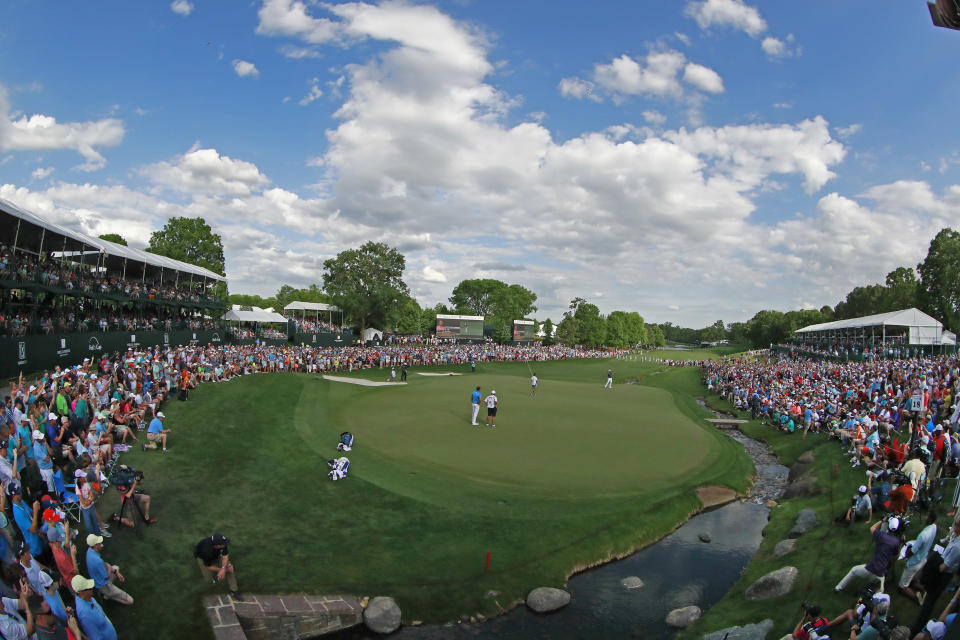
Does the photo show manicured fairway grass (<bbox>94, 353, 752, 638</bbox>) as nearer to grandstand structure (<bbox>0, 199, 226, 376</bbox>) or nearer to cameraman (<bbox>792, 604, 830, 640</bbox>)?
cameraman (<bbox>792, 604, 830, 640</bbox>)

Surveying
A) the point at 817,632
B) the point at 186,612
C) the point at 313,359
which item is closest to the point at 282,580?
the point at 186,612

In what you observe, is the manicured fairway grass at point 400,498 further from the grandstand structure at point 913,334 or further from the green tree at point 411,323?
the green tree at point 411,323

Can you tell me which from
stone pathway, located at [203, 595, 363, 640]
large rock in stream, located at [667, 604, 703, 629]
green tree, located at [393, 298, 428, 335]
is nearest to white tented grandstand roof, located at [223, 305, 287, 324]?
green tree, located at [393, 298, 428, 335]

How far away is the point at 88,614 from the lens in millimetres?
7922

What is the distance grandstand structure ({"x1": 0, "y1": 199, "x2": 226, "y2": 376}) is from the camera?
2434 cm

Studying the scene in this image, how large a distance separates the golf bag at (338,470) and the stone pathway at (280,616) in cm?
628

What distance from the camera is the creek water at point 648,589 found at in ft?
38.2

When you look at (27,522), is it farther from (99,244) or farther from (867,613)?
(99,244)

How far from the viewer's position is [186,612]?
33.6 ft

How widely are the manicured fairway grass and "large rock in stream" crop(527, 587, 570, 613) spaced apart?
335 mm

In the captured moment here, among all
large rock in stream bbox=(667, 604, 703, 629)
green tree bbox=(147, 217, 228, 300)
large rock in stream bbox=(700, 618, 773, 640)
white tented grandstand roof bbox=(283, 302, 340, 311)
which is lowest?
large rock in stream bbox=(667, 604, 703, 629)

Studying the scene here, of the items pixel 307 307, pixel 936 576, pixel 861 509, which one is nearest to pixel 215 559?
pixel 936 576

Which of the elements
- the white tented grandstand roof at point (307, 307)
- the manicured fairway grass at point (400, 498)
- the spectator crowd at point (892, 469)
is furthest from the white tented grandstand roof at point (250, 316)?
the spectator crowd at point (892, 469)

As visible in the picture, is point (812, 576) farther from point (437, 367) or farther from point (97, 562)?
point (437, 367)
